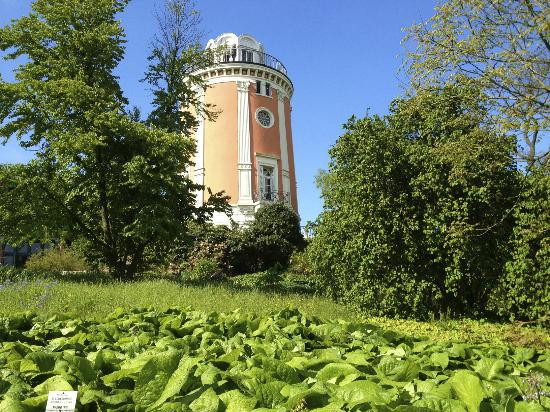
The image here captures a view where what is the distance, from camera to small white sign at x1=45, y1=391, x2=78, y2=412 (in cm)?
170

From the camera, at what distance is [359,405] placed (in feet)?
5.41

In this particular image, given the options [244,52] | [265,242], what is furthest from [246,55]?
[265,242]

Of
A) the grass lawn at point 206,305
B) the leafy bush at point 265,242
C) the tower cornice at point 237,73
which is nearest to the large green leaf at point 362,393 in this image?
the grass lawn at point 206,305

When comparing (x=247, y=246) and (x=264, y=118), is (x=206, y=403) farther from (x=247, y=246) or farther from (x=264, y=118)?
(x=264, y=118)

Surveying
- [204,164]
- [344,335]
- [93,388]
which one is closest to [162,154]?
[344,335]

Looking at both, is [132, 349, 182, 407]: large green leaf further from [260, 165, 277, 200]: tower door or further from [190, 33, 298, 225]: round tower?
[260, 165, 277, 200]: tower door

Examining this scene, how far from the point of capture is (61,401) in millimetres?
1723

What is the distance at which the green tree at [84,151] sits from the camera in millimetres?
13523

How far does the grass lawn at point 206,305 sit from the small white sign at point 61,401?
5.17 m

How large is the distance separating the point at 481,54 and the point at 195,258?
16779 millimetres

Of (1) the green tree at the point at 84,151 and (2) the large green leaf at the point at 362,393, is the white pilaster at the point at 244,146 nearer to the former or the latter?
(1) the green tree at the point at 84,151

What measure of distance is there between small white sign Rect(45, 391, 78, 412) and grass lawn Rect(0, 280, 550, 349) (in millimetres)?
5167

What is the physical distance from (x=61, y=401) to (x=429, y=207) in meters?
9.18

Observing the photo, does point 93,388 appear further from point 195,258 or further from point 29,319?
point 195,258
